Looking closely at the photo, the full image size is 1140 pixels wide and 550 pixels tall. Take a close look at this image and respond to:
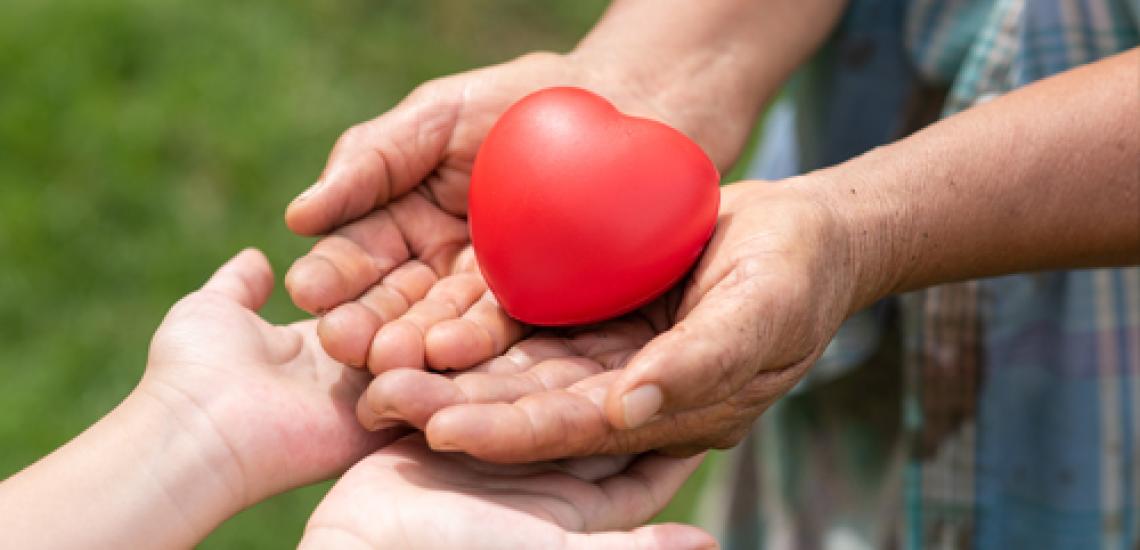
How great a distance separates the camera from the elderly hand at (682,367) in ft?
5.88

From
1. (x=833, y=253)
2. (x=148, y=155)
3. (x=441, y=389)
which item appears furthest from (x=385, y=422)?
(x=148, y=155)

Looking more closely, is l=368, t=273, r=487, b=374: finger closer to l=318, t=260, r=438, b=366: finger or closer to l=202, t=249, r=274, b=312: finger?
l=318, t=260, r=438, b=366: finger

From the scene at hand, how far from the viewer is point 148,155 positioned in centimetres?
416

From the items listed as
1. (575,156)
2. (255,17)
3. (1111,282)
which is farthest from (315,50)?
(1111,282)

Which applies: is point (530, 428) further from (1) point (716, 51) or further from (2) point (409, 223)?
(1) point (716, 51)

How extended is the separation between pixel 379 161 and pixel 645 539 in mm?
937

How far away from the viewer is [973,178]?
217cm

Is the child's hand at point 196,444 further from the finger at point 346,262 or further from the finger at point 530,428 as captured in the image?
the finger at point 530,428

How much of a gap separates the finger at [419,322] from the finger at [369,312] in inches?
0.8

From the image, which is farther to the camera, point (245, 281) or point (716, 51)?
point (716, 51)

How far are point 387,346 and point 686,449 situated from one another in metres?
0.54

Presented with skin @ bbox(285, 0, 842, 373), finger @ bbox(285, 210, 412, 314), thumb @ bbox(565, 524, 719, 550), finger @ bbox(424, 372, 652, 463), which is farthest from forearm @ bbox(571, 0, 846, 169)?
thumb @ bbox(565, 524, 719, 550)

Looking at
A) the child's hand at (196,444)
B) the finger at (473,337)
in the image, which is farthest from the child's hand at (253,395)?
the finger at (473,337)

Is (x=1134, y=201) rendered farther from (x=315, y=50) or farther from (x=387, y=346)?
(x=315, y=50)
